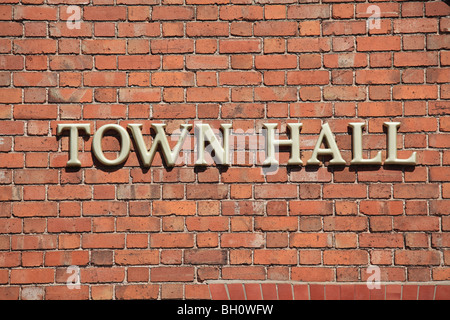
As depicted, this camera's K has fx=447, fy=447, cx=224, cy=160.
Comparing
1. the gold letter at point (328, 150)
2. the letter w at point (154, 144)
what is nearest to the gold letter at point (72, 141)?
the letter w at point (154, 144)

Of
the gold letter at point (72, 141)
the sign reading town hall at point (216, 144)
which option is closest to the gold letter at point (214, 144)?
the sign reading town hall at point (216, 144)

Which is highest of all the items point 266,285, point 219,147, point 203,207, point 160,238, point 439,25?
point 439,25

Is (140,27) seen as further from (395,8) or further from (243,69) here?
(395,8)

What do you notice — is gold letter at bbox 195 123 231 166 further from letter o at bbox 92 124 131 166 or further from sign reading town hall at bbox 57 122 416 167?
letter o at bbox 92 124 131 166

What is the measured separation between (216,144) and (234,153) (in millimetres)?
101


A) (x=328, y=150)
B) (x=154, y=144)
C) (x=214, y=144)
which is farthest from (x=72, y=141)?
(x=328, y=150)

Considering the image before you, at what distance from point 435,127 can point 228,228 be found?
114 cm

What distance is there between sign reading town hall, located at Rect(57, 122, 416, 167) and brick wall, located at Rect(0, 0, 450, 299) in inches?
1.3

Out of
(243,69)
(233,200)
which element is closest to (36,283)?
(233,200)

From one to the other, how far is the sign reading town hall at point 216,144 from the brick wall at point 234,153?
32 mm

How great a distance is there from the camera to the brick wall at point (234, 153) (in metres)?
2.21

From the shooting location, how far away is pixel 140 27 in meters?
2.25

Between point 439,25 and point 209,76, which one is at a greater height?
point 439,25

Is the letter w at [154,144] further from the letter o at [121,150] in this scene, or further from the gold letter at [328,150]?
the gold letter at [328,150]
